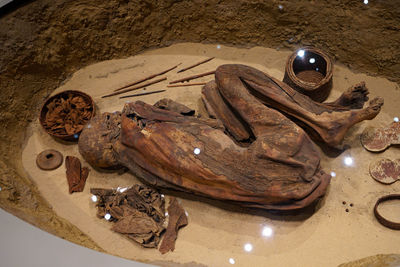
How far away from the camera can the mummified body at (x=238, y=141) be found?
10.4ft

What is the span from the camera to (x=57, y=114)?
405 centimetres

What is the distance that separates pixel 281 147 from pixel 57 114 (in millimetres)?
2354

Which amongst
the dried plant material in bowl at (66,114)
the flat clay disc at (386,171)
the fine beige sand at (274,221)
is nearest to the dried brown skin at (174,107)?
the fine beige sand at (274,221)

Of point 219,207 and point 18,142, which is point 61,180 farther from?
point 219,207

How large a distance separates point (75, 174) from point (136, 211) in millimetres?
784

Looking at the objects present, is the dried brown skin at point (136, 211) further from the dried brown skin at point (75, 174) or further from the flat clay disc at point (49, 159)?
the flat clay disc at point (49, 159)

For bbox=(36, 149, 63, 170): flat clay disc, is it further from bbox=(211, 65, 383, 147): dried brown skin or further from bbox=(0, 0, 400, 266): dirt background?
bbox=(211, 65, 383, 147): dried brown skin

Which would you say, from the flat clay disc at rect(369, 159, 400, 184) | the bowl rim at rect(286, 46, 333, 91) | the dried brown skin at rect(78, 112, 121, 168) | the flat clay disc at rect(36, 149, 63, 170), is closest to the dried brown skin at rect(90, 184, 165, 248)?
the dried brown skin at rect(78, 112, 121, 168)

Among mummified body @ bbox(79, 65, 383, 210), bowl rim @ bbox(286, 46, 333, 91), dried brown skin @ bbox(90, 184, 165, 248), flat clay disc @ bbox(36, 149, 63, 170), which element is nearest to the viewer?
mummified body @ bbox(79, 65, 383, 210)

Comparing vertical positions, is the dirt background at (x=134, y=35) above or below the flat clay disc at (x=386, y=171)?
above

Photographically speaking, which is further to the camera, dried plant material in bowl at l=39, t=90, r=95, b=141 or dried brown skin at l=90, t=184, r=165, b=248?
dried plant material in bowl at l=39, t=90, r=95, b=141

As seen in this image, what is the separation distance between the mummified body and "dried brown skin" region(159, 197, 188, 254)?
238mm

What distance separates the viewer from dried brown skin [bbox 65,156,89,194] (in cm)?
379

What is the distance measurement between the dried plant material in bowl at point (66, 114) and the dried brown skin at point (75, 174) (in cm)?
26
